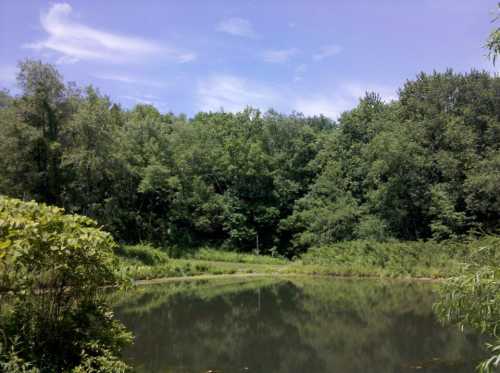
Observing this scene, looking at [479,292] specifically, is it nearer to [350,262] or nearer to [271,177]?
[350,262]

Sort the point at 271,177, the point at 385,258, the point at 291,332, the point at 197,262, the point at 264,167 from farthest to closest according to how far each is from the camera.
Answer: the point at 271,177 < the point at 264,167 < the point at 197,262 < the point at 385,258 < the point at 291,332

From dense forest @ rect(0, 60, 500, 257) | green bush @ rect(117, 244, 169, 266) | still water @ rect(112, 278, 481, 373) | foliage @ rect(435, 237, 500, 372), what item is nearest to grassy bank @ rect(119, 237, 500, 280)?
green bush @ rect(117, 244, 169, 266)

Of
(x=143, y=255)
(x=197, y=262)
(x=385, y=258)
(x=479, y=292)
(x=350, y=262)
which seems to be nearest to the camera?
(x=479, y=292)

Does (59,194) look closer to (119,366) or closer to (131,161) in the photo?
(131,161)

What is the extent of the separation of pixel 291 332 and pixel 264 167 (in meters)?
32.6

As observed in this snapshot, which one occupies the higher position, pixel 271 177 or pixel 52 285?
pixel 271 177

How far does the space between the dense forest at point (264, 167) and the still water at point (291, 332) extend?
38.7 feet

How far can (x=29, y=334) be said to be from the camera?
339 inches

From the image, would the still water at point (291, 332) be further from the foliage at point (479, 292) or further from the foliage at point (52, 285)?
the foliage at point (479, 292)

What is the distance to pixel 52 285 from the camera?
28.7ft

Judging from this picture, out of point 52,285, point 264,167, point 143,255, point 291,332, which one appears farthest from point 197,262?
point 52,285

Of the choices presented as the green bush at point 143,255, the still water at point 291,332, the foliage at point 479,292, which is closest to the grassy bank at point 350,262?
the green bush at point 143,255

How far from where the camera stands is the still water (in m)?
12.8

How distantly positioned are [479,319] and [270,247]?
136 feet
